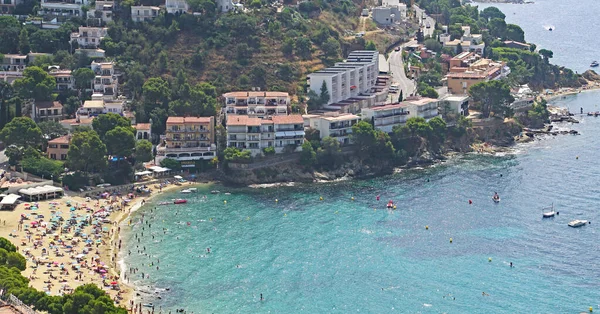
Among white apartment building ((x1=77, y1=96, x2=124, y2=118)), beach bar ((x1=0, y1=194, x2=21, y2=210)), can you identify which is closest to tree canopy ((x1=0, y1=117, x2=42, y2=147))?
white apartment building ((x1=77, y1=96, x2=124, y2=118))

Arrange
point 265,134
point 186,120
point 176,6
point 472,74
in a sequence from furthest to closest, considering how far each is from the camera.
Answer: point 472,74 < point 176,6 < point 186,120 < point 265,134

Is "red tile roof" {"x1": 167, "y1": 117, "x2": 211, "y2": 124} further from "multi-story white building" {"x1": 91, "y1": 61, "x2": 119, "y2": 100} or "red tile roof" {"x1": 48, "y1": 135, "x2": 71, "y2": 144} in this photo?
"red tile roof" {"x1": 48, "y1": 135, "x2": 71, "y2": 144}

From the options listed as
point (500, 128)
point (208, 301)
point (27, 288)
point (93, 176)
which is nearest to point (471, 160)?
point (500, 128)

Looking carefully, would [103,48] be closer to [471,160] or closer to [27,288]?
[471,160]

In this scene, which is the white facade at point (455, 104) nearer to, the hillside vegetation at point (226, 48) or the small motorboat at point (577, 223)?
the hillside vegetation at point (226, 48)

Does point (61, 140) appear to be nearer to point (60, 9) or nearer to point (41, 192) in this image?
point (41, 192)

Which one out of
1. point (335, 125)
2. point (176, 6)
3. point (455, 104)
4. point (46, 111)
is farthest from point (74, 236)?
point (455, 104)
